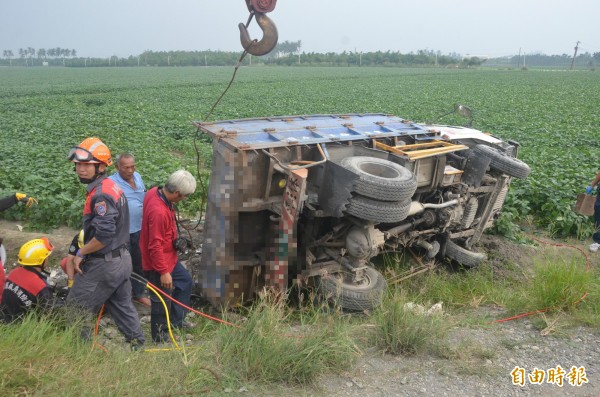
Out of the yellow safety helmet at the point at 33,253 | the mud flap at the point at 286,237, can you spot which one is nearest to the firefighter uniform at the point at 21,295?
the yellow safety helmet at the point at 33,253

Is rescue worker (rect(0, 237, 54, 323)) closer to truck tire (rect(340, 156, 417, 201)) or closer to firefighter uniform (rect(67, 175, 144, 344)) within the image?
firefighter uniform (rect(67, 175, 144, 344))

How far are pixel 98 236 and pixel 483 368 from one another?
10.4 feet

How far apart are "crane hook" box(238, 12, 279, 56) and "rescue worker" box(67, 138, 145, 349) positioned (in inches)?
61.9

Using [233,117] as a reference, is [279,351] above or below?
below

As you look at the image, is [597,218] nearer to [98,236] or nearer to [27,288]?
[98,236]

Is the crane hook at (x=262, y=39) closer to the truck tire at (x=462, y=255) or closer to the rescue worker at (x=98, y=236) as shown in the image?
the rescue worker at (x=98, y=236)

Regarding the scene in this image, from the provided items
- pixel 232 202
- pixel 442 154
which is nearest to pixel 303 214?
pixel 232 202

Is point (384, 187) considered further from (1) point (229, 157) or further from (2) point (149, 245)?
(2) point (149, 245)

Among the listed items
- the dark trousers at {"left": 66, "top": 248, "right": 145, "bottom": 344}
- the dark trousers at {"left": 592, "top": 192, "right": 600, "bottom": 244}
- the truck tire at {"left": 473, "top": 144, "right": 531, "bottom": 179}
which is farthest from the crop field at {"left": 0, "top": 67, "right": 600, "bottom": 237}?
the dark trousers at {"left": 66, "top": 248, "right": 145, "bottom": 344}

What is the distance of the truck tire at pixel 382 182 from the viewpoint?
4.82 metres

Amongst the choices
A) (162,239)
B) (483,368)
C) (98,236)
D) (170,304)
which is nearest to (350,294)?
(483,368)

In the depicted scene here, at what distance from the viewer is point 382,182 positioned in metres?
4.84

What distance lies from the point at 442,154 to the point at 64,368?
4.63 meters

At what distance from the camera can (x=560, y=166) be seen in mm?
11695
